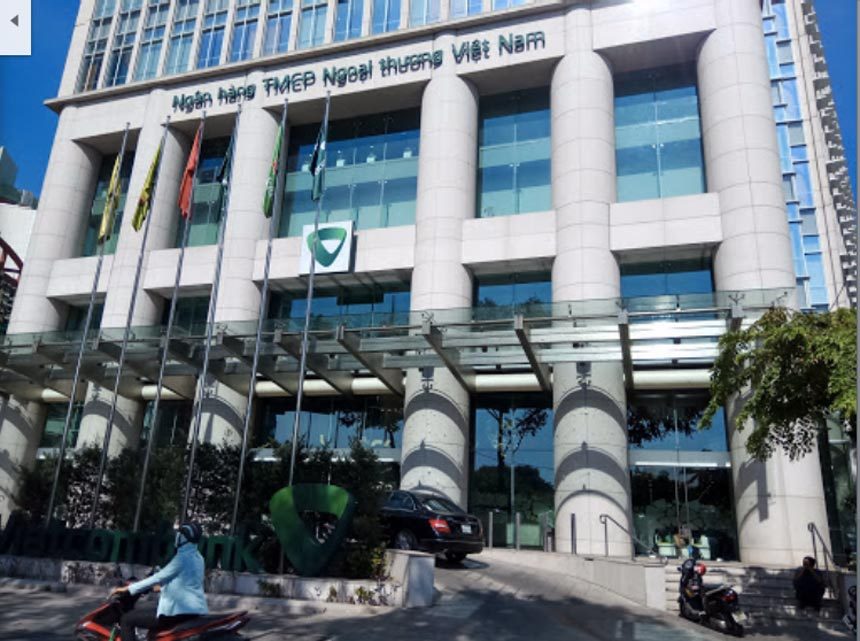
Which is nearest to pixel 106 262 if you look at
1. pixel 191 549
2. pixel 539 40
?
pixel 539 40

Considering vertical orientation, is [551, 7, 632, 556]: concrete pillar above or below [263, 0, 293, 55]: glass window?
below

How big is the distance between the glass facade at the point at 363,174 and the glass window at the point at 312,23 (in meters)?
3.93

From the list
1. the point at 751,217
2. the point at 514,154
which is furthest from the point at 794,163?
the point at 751,217

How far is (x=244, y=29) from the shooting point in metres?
32.3

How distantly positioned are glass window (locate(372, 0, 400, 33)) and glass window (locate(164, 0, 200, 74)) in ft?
32.3

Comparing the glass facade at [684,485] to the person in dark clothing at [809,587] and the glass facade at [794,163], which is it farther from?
the glass facade at [794,163]

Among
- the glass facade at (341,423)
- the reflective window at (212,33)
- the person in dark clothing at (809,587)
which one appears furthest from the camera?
the reflective window at (212,33)

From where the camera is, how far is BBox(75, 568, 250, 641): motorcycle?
6.00 metres

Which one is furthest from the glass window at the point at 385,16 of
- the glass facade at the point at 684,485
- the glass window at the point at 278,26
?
the glass facade at the point at 684,485

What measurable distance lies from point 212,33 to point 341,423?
2123 centimetres

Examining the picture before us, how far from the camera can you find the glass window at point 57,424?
29797 millimetres

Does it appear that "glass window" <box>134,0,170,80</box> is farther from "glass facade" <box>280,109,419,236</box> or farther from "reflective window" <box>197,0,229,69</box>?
"glass facade" <box>280,109,419,236</box>

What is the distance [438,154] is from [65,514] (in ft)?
57.4

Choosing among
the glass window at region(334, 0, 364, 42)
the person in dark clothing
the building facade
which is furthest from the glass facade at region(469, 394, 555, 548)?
the glass window at region(334, 0, 364, 42)
